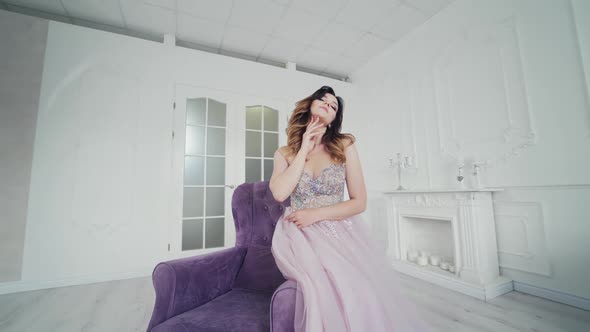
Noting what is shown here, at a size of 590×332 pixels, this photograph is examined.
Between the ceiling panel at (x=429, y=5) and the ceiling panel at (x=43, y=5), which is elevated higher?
the ceiling panel at (x=429, y=5)

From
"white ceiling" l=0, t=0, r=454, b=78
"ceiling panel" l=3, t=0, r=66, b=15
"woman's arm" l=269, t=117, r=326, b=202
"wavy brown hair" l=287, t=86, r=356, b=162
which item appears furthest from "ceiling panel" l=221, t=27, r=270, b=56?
"woman's arm" l=269, t=117, r=326, b=202

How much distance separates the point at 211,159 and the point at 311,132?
2590 mm

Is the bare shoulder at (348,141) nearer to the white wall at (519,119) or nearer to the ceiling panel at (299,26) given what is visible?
the white wall at (519,119)

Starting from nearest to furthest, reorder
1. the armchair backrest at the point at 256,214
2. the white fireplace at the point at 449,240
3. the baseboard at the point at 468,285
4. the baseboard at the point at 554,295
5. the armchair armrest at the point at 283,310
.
→ the armchair armrest at the point at 283,310, the armchair backrest at the point at 256,214, the baseboard at the point at 554,295, the baseboard at the point at 468,285, the white fireplace at the point at 449,240

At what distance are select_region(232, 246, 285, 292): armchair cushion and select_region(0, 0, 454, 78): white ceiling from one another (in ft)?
9.12

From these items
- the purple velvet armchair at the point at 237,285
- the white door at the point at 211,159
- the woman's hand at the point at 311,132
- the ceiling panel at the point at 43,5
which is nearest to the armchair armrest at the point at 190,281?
the purple velvet armchair at the point at 237,285

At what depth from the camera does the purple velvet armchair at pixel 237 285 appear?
821 mm

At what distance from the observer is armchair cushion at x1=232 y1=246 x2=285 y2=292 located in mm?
1155

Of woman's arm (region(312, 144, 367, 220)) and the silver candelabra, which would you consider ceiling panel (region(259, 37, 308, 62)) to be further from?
woman's arm (region(312, 144, 367, 220))

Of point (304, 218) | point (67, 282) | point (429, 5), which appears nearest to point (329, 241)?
point (304, 218)

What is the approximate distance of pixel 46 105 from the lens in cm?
268

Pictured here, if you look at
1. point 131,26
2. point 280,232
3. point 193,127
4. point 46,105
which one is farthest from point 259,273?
point 131,26

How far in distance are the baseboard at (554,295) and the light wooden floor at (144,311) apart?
43mm

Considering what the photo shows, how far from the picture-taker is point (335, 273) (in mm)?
816
